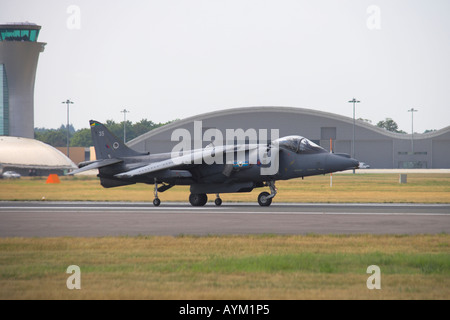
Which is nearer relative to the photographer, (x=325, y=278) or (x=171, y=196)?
(x=325, y=278)

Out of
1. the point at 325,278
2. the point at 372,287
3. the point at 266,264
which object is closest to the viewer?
the point at 372,287

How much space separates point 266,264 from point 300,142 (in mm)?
17040

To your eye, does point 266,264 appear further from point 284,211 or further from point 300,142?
point 300,142

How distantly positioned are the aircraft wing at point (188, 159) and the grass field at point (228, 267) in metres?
12.6

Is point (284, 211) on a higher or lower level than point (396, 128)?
lower

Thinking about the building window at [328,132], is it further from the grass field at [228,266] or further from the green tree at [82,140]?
the grass field at [228,266]

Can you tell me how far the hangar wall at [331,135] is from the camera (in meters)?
102

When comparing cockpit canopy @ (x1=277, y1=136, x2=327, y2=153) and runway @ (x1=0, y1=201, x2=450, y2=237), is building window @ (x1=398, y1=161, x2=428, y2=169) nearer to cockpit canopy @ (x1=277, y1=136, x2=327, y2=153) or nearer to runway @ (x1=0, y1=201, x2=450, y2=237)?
cockpit canopy @ (x1=277, y1=136, x2=327, y2=153)

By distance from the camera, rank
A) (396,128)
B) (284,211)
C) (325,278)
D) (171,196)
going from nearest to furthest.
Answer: (325,278) → (284,211) → (171,196) → (396,128)

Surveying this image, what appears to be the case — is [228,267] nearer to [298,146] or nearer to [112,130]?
[298,146]
